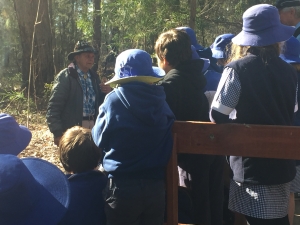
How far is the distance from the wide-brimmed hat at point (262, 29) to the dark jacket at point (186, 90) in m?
0.63

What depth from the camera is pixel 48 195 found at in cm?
202

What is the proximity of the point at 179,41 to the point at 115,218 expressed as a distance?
143 centimetres

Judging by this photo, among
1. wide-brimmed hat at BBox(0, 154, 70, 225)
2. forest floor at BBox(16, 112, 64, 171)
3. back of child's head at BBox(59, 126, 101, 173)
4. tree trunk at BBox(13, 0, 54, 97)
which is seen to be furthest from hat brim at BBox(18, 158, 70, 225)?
tree trunk at BBox(13, 0, 54, 97)

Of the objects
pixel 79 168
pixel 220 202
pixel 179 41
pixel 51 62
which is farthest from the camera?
pixel 51 62

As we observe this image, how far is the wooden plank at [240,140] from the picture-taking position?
2.23 meters

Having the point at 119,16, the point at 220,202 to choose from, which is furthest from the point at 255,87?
the point at 119,16

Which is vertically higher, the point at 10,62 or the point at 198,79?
the point at 198,79

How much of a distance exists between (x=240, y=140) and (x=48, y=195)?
1.12 metres

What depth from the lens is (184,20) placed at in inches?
348

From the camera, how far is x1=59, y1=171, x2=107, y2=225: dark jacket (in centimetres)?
240

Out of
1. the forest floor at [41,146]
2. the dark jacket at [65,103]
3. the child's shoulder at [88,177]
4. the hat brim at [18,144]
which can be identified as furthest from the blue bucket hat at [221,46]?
the forest floor at [41,146]

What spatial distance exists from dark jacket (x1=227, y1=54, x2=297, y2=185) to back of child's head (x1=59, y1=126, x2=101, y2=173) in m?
0.95

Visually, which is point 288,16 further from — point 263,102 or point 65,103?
point 65,103

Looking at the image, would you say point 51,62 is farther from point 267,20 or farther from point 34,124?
point 267,20
